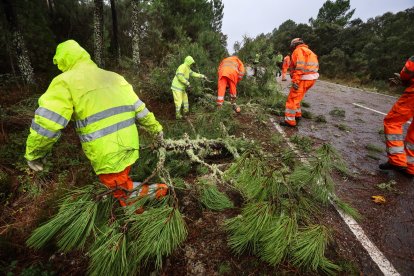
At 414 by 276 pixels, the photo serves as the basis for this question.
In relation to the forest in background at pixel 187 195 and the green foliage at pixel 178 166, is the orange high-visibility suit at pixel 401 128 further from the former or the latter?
the green foliage at pixel 178 166

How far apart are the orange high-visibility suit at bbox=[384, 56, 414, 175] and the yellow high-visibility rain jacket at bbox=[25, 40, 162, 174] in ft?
12.7

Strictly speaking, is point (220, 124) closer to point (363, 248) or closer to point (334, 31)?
point (363, 248)

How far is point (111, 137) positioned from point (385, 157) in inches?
183

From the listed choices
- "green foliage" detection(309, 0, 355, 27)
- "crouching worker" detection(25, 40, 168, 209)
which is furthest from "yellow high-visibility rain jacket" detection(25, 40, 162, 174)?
"green foliage" detection(309, 0, 355, 27)

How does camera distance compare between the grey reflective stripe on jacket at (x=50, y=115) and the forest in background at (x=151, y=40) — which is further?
the forest in background at (x=151, y=40)

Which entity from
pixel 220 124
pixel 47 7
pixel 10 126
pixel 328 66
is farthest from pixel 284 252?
pixel 328 66

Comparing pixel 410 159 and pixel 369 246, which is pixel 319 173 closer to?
pixel 369 246

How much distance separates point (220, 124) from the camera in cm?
408

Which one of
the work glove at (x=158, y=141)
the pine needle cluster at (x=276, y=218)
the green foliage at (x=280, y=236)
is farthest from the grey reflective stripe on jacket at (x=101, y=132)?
the green foliage at (x=280, y=236)

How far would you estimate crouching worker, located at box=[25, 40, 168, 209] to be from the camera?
1.88 meters

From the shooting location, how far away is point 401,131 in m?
3.58

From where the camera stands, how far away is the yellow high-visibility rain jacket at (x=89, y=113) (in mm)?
1880

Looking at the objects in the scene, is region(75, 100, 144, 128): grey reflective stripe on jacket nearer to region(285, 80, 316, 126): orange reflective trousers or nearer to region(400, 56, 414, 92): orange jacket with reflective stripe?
region(400, 56, 414, 92): orange jacket with reflective stripe

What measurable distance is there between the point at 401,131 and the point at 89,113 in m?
4.36
